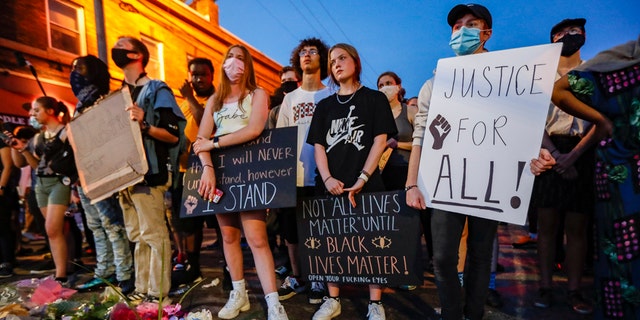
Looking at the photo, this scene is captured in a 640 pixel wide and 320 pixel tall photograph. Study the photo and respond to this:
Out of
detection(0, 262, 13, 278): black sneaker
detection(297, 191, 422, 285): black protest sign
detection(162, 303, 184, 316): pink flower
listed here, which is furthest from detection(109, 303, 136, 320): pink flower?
detection(0, 262, 13, 278): black sneaker

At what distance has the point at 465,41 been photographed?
6.59ft

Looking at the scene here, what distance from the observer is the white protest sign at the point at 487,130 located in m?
1.74

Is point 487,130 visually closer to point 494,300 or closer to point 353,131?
point 353,131

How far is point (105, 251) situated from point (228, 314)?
1.87m

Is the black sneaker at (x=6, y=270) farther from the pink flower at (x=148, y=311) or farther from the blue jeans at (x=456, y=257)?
the blue jeans at (x=456, y=257)

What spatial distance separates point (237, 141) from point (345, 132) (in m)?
0.76

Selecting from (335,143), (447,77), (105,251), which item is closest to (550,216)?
(447,77)

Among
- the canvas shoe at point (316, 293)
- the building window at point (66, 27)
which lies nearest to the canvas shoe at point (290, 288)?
the canvas shoe at point (316, 293)

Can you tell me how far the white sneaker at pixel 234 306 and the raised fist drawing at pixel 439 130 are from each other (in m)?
1.77

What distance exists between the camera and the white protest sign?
174 centimetres

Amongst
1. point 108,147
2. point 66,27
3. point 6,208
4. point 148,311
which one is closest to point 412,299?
point 148,311

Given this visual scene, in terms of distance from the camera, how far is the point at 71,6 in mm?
8633

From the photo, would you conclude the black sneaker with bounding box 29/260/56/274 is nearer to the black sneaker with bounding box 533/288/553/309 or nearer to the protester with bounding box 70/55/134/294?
the protester with bounding box 70/55/134/294

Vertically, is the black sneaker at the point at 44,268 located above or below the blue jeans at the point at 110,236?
below
